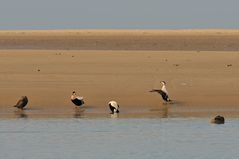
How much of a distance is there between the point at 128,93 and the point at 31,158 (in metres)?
8.50

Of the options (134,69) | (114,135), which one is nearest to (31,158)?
(114,135)

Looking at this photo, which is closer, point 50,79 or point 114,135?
point 114,135

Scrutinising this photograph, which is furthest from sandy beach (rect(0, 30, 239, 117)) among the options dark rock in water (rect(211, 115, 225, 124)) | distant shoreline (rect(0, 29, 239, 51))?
distant shoreline (rect(0, 29, 239, 51))

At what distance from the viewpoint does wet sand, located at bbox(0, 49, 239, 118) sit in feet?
68.3

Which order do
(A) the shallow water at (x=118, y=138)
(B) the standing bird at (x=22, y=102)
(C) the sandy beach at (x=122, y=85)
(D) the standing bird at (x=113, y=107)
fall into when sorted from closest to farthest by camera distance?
(A) the shallow water at (x=118, y=138)
(D) the standing bird at (x=113, y=107)
(B) the standing bird at (x=22, y=102)
(C) the sandy beach at (x=122, y=85)

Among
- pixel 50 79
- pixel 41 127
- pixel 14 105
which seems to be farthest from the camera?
pixel 50 79

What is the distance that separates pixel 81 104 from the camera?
68.7 ft

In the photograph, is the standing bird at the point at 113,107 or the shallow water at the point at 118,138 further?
the standing bird at the point at 113,107

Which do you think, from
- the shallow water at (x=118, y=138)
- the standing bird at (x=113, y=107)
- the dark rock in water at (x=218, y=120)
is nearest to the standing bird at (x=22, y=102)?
the shallow water at (x=118, y=138)

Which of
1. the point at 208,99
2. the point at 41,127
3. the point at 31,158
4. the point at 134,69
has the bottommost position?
the point at 31,158

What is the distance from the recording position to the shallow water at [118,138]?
15.2m

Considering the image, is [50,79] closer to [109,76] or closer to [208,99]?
[109,76]

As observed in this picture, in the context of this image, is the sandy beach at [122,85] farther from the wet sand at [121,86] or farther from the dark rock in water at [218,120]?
the dark rock in water at [218,120]

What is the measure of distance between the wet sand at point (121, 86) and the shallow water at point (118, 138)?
126 centimetres
